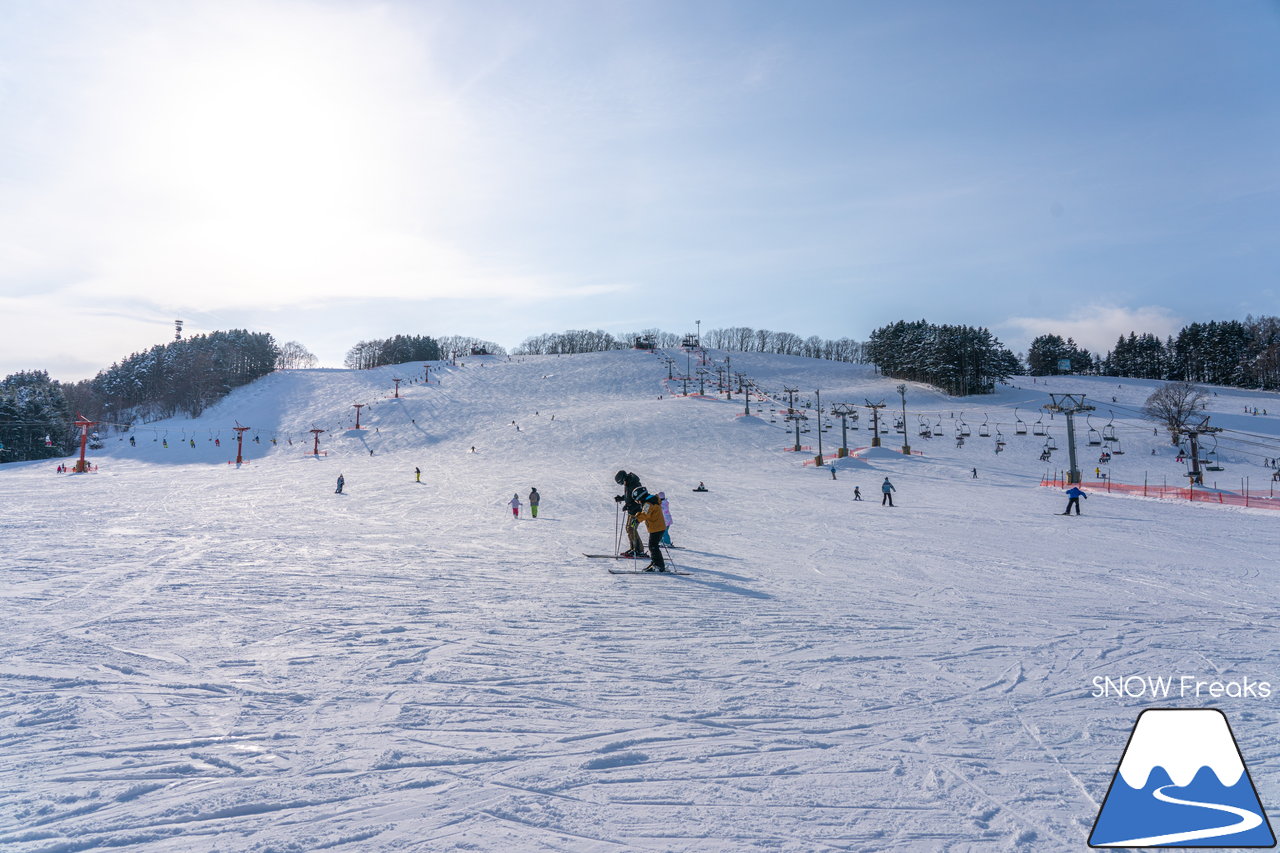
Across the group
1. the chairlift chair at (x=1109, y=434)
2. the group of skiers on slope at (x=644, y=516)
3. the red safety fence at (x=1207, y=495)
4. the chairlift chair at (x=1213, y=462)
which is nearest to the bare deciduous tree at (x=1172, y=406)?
the chairlift chair at (x=1213, y=462)

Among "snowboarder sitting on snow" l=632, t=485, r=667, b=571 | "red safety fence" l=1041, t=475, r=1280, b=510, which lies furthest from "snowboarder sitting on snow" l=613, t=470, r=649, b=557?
"red safety fence" l=1041, t=475, r=1280, b=510

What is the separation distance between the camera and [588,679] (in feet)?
19.7

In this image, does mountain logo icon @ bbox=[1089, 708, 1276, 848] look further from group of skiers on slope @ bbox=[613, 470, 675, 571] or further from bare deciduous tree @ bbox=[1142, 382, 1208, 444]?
bare deciduous tree @ bbox=[1142, 382, 1208, 444]

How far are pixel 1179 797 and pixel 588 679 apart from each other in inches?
170

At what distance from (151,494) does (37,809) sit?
2951 centimetres

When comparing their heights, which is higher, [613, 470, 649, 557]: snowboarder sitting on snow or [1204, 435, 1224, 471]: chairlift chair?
[613, 470, 649, 557]: snowboarder sitting on snow

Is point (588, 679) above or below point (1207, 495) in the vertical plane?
above

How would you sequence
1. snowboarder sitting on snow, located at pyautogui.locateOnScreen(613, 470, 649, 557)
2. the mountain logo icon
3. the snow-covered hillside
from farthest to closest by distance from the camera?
snowboarder sitting on snow, located at pyautogui.locateOnScreen(613, 470, 649, 557) < the snow-covered hillside < the mountain logo icon

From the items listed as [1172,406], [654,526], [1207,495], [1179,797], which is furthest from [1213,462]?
[1179,797]

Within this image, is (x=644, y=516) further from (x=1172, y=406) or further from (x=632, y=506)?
(x=1172, y=406)

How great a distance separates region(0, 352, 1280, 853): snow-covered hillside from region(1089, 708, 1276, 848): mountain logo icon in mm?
246

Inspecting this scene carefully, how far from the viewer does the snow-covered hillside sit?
380 centimetres

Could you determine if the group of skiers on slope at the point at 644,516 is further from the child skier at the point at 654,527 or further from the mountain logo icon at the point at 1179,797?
the mountain logo icon at the point at 1179,797

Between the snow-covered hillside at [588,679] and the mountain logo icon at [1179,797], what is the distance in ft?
0.81
